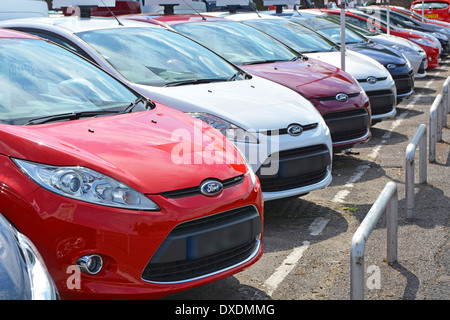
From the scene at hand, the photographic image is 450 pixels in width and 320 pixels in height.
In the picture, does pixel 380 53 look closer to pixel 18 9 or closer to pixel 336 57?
pixel 336 57

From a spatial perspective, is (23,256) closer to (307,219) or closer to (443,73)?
(307,219)

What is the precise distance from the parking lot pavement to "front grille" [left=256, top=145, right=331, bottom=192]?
0.38m

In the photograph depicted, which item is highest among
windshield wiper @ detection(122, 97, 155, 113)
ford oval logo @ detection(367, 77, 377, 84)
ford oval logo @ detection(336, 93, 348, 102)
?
windshield wiper @ detection(122, 97, 155, 113)

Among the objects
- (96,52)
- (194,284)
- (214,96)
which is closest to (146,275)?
(194,284)

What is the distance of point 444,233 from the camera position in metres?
5.34

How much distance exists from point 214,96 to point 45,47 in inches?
58.7

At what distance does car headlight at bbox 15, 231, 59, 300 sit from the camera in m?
2.68

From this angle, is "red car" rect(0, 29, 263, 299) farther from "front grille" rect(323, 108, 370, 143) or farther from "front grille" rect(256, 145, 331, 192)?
"front grille" rect(323, 108, 370, 143)

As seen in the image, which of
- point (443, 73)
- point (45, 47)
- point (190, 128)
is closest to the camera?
point (190, 128)

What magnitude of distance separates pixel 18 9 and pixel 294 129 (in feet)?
13.3

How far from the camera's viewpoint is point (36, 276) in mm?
2754

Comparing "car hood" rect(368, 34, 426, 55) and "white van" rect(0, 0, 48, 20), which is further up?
"white van" rect(0, 0, 48, 20)

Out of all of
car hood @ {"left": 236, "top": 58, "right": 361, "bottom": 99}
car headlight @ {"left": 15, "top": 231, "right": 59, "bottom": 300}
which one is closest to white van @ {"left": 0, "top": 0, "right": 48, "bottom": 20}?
car hood @ {"left": 236, "top": 58, "right": 361, "bottom": 99}

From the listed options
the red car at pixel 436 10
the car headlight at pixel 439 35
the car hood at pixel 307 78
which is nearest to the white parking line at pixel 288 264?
the car hood at pixel 307 78
